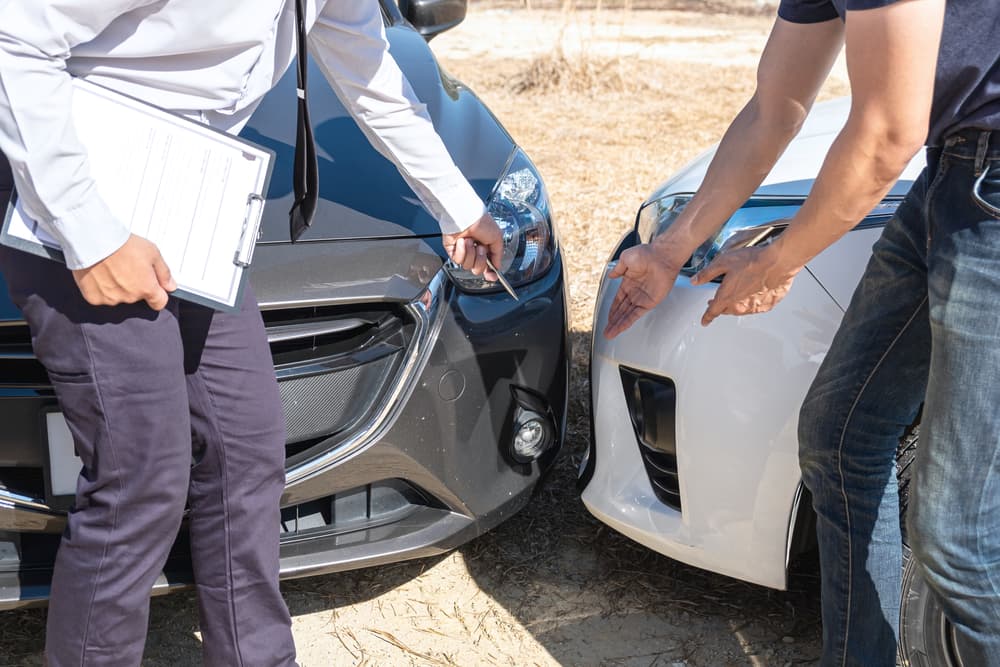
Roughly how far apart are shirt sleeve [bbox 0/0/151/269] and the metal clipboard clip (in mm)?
214

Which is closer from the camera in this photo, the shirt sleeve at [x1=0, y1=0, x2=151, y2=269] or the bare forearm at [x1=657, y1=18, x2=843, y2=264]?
the shirt sleeve at [x1=0, y1=0, x2=151, y2=269]

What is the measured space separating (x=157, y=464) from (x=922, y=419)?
109cm

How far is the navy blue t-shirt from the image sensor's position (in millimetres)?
1328

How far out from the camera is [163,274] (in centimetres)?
156

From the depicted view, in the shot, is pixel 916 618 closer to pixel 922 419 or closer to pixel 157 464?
pixel 922 419

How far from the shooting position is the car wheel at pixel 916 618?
73.0 inches

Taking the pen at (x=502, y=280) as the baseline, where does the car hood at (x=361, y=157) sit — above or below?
above

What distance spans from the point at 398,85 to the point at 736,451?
0.88 m

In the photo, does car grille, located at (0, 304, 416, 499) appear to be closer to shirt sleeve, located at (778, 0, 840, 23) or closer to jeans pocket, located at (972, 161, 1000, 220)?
shirt sleeve, located at (778, 0, 840, 23)

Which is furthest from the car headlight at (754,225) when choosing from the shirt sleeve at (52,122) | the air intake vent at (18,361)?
the air intake vent at (18,361)

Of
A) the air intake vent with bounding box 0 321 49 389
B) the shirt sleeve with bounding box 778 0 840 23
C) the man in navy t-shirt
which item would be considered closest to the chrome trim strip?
the man in navy t-shirt

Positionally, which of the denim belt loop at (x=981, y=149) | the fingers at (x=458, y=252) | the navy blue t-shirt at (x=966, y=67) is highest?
the navy blue t-shirt at (x=966, y=67)

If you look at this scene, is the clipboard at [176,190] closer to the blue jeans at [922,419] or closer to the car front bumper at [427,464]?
the car front bumper at [427,464]

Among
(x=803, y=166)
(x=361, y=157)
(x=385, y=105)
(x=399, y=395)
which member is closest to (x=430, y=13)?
(x=361, y=157)
